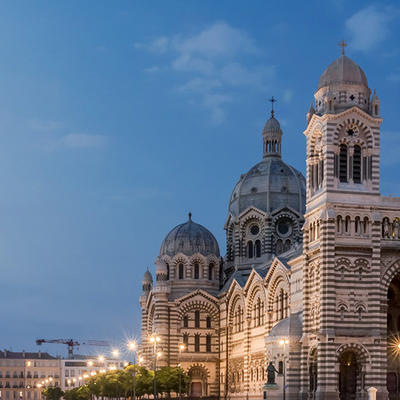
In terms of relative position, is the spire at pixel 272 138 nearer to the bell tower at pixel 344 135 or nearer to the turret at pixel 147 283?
the turret at pixel 147 283

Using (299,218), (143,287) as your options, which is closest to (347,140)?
(299,218)

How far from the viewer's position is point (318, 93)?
82125 millimetres

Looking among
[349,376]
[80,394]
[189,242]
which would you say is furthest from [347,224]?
[80,394]

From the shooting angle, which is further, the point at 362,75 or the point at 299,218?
the point at 299,218

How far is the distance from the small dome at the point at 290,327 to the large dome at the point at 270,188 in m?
26.8

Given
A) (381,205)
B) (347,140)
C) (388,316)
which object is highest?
(347,140)

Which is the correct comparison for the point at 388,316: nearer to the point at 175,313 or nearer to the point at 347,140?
the point at 347,140

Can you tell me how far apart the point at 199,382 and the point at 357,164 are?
4226 centimetres

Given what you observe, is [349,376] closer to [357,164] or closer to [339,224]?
[339,224]

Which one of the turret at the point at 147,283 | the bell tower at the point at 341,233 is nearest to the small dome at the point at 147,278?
the turret at the point at 147,283

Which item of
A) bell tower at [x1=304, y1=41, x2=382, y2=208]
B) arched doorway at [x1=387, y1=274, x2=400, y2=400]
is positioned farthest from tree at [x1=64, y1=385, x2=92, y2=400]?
bell tower at [x1=304, y1=41, x2=382, y2=208]

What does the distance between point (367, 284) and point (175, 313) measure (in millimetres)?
38939

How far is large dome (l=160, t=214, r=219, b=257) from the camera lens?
115m

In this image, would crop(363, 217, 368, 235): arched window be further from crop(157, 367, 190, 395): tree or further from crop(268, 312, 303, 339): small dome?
crop(157, 367, 190, 395): tree
